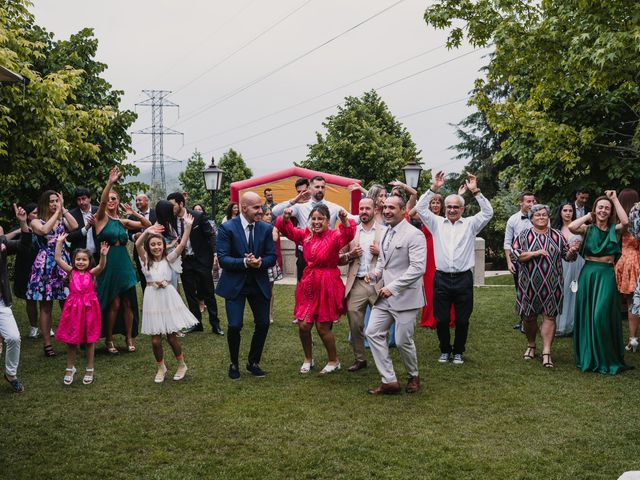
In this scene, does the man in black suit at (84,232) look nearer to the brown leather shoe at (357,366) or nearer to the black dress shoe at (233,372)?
the black dress shoe at (233,372)

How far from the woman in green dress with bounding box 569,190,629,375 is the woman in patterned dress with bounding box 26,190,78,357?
6602 mm

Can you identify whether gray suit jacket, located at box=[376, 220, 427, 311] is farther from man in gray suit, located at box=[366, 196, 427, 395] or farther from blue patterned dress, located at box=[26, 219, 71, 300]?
blue patterned dress, located at box=[26, 219, 71, 300]

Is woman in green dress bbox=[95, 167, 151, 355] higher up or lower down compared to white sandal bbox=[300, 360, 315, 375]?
higher up

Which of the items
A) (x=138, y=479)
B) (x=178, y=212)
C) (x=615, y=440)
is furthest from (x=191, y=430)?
(x=178, y=212)

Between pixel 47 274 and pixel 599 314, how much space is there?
7.18m

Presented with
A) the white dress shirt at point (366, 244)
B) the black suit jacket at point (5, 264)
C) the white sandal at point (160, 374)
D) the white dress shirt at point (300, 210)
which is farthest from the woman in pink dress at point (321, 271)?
the black suit jacket at point (5, 264)

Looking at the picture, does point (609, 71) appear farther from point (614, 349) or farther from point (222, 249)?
point (222, 249)

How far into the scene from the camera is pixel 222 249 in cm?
761

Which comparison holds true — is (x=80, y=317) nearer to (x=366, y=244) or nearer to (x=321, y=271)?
(x=321, y=271)

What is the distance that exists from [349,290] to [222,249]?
1572 millimetres

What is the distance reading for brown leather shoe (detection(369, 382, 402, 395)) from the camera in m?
7.01

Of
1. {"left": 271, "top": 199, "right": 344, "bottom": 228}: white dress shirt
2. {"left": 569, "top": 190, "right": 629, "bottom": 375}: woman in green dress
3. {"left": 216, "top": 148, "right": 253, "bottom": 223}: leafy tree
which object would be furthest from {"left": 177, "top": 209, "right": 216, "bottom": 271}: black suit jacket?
{"left": 216, "top": 148, "right": 253, "bottom": 223}: leafy tree

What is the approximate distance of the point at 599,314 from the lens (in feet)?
26.7

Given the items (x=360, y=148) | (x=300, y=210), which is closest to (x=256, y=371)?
(x=300, y=210)
